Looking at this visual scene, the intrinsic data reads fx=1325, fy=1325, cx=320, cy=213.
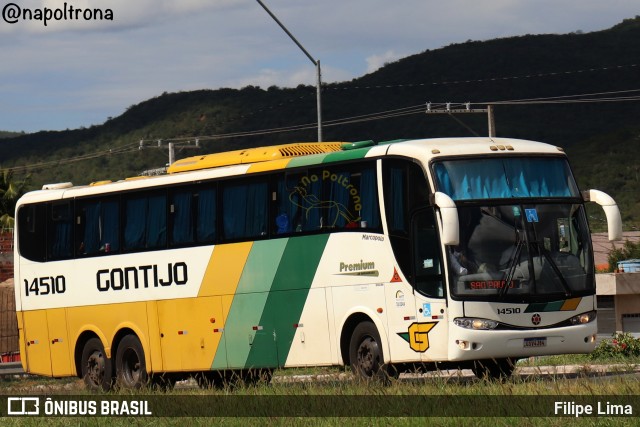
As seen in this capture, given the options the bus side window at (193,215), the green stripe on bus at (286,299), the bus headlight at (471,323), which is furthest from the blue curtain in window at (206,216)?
the bus headlight at (471,323)

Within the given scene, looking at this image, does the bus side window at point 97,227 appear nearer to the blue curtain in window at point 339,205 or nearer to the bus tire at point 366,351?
the blue curtain in window at point 339,205

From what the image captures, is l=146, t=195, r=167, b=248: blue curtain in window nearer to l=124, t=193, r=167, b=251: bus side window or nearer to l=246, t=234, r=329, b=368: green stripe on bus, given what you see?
l=124, t=193, r=167, b=251: bus side window

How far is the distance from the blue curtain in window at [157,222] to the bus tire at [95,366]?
7.96 feet

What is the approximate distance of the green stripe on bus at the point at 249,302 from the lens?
20.9 meters

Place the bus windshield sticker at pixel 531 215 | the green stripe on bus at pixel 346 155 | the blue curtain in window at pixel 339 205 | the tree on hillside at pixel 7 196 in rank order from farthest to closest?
the tree on hillside at pixel 7 196
the blue curtain in window at pixel 339 205
the green stripe on bus at pixel 346 155
the bus windshield sticker at pixel 531 215

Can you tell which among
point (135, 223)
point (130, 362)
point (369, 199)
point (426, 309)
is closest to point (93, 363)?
point (130, 362)

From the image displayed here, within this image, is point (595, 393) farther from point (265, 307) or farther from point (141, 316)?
point (141, 316)

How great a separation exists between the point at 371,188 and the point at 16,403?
5.80m

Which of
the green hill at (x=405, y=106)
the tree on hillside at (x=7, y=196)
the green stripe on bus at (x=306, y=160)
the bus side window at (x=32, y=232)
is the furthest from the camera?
the green hill at (x=405, y=106)

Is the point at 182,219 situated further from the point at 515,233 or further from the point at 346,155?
the point at 515,233

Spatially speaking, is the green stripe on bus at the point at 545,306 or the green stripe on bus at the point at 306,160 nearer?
the green stripe on bus at the point at 545,306

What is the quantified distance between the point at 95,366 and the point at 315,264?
6.22 meters

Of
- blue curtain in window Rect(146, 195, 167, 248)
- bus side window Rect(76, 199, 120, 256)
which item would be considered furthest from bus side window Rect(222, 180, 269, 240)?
bus side window Rect(76, 199, 120, 256)

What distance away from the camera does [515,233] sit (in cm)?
1802
